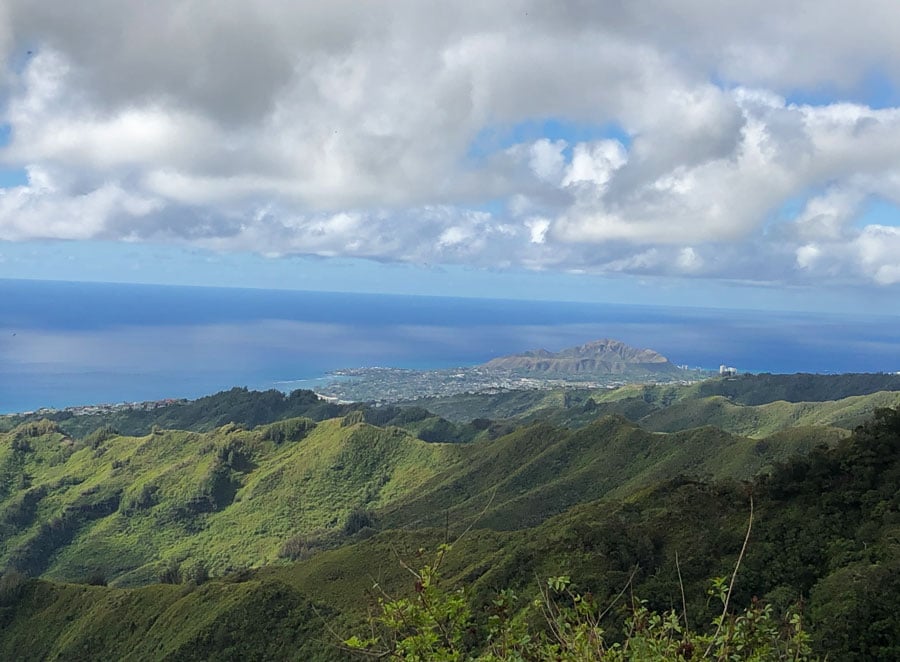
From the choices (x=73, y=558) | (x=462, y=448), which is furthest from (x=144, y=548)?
(x=462, y=448)

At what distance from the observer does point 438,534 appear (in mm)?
56344

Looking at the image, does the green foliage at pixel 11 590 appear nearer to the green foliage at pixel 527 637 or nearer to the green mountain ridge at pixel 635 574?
the green mountain ridge at pixel 635 574


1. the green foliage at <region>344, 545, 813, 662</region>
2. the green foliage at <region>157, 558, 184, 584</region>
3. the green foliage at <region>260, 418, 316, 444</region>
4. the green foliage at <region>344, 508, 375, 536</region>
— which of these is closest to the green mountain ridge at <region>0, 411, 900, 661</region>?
the green foliage at <region>157, 558, 184, 584</region>

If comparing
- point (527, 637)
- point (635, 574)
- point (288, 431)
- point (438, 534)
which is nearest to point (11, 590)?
point (438, 534)

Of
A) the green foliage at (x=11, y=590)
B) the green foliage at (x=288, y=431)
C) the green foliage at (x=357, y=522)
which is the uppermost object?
the green foliage at (x=288, y=431)

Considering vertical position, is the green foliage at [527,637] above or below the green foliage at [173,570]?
above

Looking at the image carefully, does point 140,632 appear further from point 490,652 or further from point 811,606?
point 490,652

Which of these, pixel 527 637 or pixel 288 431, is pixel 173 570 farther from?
pixel 527 637

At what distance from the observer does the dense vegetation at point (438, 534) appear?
77.5 ft

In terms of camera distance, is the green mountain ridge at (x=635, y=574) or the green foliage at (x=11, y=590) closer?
the green mountain ridge at (x=635, y=574)

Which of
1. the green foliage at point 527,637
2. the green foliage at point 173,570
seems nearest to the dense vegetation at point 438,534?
the green foliage at point 527,637

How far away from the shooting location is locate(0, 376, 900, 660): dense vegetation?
77.5 feet

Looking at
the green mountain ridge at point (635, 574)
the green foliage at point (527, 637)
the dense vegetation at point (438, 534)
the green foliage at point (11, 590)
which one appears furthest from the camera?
the green foliage at point (11, 590)

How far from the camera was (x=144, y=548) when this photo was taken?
289 feet
